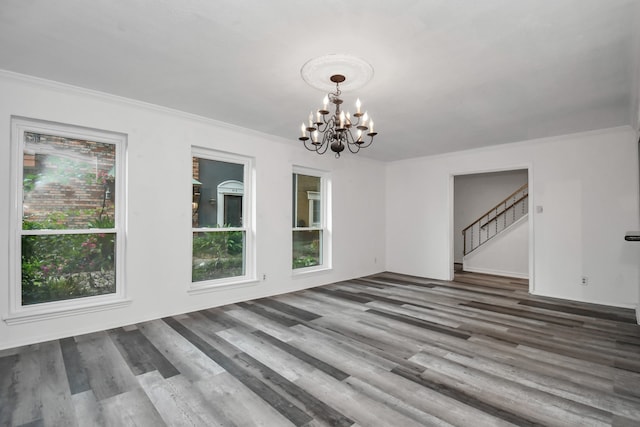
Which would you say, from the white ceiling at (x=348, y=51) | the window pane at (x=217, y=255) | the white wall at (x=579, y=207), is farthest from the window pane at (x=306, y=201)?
the white wall at (x=579, y=207)

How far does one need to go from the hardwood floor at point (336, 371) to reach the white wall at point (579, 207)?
70cm

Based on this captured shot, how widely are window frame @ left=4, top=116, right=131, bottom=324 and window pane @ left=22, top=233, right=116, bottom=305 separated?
0.19ft

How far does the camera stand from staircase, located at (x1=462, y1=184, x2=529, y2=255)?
793 cm

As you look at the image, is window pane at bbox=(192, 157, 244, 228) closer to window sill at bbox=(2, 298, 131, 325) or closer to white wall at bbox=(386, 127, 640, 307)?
window sill at bbox=(2, 298, 131, 325)

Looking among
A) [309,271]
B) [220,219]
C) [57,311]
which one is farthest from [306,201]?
[57,311]

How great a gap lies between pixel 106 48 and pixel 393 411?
3.39 metres

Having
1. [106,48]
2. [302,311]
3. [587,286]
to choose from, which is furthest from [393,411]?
[587,286]

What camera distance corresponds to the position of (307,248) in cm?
572

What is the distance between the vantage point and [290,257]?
17.1 ft

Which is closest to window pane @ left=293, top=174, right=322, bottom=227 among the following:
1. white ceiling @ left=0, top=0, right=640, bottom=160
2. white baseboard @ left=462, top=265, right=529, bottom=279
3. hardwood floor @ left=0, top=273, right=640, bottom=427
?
white ceiling @ left=0, top=0, right=640, bottom=160

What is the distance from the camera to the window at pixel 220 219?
14.0ft

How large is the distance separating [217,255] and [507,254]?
6401mm

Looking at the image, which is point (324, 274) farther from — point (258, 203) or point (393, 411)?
point (393, 411)

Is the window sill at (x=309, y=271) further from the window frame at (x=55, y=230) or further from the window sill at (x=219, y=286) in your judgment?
the window frame at (x=55, y=230)
